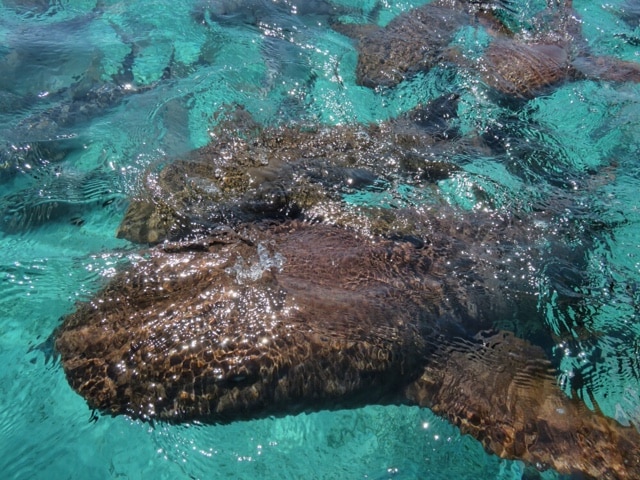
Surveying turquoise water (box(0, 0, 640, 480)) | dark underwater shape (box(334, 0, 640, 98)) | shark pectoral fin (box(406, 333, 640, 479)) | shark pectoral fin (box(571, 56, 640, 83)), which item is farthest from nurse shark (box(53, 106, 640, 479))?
shark pectoral fin (box(571, 56, 640, 83))

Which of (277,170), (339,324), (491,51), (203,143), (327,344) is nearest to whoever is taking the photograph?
(327,344)

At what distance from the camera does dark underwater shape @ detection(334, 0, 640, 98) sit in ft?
23.1

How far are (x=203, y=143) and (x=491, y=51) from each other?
14.5 ft

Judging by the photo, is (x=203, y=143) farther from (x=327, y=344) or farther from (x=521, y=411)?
(x=521, y=411)

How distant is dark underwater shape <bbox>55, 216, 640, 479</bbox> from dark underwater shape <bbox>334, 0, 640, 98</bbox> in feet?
11.8

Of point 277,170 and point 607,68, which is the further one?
point 607,68

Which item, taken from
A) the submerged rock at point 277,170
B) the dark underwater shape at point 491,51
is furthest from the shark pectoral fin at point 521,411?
the dark underwater shape at point 491,51

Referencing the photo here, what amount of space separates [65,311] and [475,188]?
13.4ft

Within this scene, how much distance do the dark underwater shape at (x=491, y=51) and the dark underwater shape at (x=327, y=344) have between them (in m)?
3.60

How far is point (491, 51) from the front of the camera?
752 centimetres

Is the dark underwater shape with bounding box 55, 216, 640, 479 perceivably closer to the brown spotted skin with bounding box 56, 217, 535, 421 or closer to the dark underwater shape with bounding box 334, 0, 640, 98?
the brown spotted skin with bounding box 56, 217, 535, 421

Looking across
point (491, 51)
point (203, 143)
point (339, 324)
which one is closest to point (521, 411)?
point (339, 324)

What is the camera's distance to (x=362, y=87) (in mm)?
7098

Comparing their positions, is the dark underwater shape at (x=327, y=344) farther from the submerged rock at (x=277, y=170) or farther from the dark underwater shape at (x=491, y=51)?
the dark underwater shape at (x=491, y=51)
